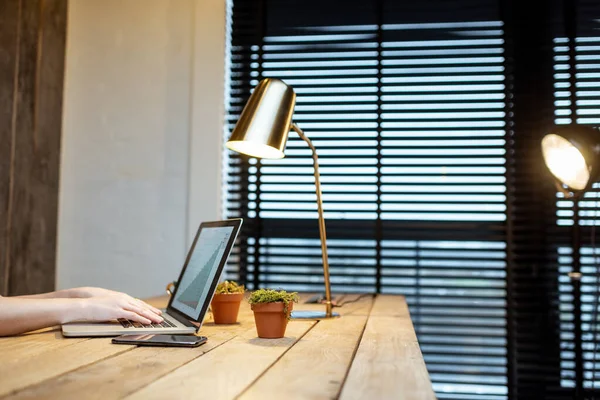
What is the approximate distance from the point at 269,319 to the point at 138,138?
6.35ft

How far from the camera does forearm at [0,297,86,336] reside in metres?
1.41

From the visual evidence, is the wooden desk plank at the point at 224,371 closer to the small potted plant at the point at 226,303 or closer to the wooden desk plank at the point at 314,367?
the wooden desk plank at the point at 314,367

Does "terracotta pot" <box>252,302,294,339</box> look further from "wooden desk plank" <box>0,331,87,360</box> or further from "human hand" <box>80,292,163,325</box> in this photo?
"wooden desk plank" <box>0,331,87,360</box>

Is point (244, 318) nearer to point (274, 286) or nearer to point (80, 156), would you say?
point (274, 286)

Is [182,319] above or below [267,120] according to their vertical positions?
below

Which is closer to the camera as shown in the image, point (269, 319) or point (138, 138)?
point (269, 319)

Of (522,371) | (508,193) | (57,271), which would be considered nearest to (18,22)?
(57,271)

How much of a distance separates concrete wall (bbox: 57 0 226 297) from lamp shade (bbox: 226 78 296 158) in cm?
125

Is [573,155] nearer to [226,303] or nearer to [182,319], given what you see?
[226,303]

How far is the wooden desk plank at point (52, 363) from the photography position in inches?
38.3

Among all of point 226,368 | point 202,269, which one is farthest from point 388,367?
point 202,269

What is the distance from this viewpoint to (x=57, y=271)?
3143mm

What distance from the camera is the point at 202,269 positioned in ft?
5.50

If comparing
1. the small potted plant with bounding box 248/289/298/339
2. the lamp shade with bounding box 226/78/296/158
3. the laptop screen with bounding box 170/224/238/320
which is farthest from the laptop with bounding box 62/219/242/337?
the lamp shade with bounding box 226/78/296/158
